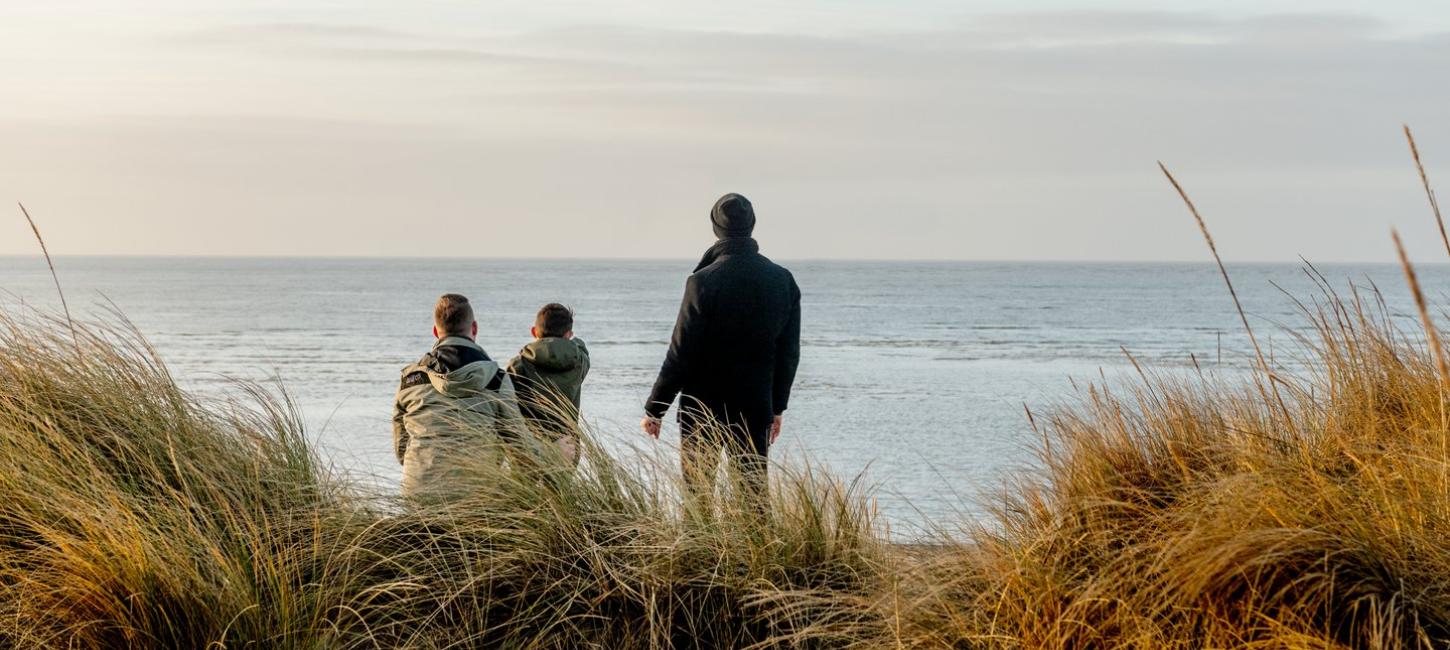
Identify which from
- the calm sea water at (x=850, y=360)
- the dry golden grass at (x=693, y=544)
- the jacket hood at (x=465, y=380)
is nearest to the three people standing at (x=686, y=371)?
the jacket hood at (x=465, y=380)

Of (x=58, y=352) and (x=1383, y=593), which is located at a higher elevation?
(x=58, y=352)

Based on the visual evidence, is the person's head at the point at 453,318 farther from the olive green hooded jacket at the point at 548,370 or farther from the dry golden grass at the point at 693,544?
the dry golden grass at the point at 693,544

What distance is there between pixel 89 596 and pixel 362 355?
76.2ft

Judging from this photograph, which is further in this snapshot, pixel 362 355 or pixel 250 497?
pixel 362 355

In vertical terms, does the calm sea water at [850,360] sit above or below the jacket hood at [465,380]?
below

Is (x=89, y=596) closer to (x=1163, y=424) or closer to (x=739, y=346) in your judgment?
(x=739, y=346)

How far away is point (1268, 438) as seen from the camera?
423cm

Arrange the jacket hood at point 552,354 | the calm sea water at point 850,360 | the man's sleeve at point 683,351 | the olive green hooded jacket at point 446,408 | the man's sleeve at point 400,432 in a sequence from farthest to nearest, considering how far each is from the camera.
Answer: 1. the calm sea water at point 850,360
2. the jacket hood at point 552,354
3. the man's sleeve at point 683,351
4. the man's sleeve at point 400,432
5. the olive green hooded jacket at point 446,408

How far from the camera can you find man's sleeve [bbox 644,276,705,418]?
583cm

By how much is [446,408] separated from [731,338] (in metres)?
1.31

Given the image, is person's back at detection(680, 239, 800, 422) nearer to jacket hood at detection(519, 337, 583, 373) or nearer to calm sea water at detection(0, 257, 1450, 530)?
calm sea water at detection(0, 257, 1450, 530)

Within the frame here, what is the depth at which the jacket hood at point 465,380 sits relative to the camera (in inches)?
218

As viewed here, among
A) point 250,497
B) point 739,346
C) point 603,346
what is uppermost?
point 739,346

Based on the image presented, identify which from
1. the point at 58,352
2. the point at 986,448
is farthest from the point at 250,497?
the point at 986,448
